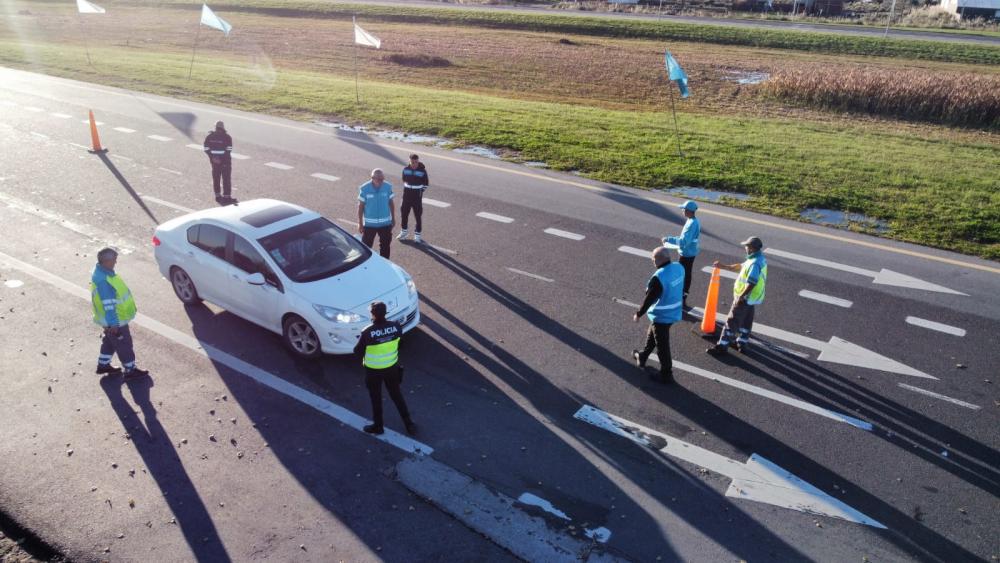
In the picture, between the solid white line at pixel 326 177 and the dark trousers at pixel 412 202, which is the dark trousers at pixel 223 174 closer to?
the solid white line at pixel 326 177

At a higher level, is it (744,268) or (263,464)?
(744,268)

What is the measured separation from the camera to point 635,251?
42.8 feet

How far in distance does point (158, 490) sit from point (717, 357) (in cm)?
699

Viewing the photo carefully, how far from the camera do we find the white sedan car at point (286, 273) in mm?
8914

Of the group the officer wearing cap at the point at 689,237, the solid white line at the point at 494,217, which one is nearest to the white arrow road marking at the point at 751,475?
the officer wearing cap at the point at 689,237

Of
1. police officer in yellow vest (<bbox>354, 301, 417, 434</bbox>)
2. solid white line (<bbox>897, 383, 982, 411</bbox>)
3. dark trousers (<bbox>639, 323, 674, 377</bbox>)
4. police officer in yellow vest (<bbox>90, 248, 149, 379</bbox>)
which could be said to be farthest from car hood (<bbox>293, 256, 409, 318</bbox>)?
solid white line (<bbox>897, 383, 982, 411</bbox>)

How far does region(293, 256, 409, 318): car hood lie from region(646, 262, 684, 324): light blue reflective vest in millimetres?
3334

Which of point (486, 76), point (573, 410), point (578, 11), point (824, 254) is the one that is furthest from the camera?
point (578, 11)

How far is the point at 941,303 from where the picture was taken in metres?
11.2

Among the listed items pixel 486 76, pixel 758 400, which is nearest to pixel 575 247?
pixel 758 400

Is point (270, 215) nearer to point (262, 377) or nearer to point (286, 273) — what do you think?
point (286, 273)

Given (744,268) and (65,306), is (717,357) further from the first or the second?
(65,306)

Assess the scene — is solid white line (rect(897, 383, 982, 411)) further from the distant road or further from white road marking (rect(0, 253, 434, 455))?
the distant road

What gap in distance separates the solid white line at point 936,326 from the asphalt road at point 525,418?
4 cm
